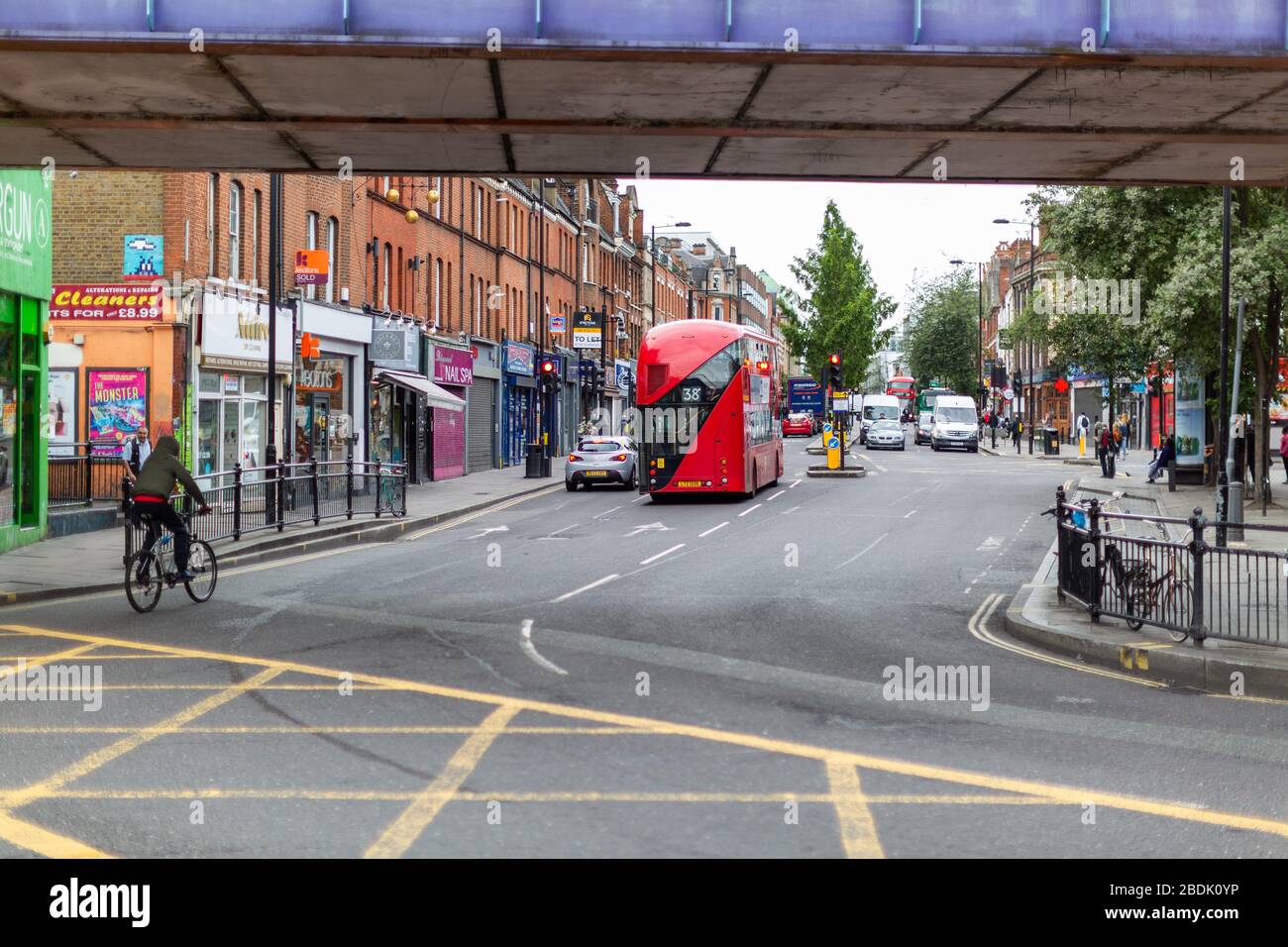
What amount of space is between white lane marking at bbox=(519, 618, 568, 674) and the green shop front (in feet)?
35.0

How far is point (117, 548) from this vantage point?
67.3 ft

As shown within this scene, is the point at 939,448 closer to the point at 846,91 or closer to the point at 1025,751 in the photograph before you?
the point at 846,91

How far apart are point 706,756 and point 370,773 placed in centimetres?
179

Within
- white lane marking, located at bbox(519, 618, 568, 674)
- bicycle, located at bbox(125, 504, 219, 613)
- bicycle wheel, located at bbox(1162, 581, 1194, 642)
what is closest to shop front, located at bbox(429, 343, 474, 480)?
bicycle, located at bbox(125, 504, 219, 613)

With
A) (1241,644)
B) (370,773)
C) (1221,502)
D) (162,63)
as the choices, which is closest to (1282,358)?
(1221,502)

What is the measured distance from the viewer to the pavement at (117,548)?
1625 centimetres

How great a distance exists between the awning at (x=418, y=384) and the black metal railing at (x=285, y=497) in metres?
8.96

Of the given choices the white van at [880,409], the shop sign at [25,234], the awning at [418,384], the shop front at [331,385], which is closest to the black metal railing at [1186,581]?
the shop sign at [25,234]

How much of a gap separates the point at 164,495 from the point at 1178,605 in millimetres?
10004

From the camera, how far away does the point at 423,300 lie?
43.2m

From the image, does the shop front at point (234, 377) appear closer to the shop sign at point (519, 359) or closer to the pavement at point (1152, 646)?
the pavement at point (1152, 646)

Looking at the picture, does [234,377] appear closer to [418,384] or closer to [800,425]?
[418,384]

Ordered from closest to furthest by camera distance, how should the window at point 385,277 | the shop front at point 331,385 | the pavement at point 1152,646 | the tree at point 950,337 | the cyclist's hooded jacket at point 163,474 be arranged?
the pavement at point 1152,646 < the cyclist's hooded jacket at point 163,474 < the shop front at point 331,385 < the window at point 385,277 < the tree at point 950,337

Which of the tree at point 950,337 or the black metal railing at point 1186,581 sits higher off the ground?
the tree at point 950,337
